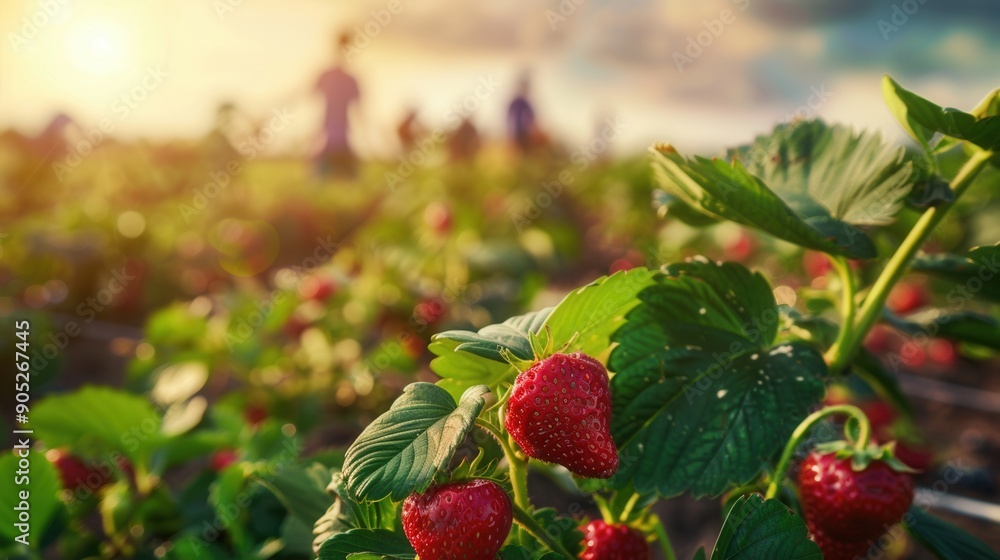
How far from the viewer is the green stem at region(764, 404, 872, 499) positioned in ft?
2.11

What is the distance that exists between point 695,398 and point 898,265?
0.81 ft

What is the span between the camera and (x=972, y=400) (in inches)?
103

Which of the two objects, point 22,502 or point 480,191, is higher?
point 22,502

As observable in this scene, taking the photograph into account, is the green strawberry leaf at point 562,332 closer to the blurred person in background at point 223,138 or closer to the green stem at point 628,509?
the green stem at point 628,509

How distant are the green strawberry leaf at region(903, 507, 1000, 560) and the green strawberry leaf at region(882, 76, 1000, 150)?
0.38 meters

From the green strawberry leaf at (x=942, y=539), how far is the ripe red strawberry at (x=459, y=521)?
48 cm

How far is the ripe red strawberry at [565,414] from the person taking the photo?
0.53 metres

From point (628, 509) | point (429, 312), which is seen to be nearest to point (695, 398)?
point (628, 509)

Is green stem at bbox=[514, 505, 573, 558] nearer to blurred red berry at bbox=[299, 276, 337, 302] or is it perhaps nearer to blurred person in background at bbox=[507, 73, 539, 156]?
blurred red berry at bbox=[299, 276, 337, 302]

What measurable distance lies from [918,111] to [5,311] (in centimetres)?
307

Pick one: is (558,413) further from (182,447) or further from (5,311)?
(5,311)

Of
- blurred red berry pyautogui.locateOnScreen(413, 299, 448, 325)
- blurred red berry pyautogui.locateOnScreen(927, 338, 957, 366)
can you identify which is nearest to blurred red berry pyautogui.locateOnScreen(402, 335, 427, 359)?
blurred red berry pyautogui.locateOnScreen(413, 299, 448, 325)

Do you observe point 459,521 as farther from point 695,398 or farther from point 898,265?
point 898,265

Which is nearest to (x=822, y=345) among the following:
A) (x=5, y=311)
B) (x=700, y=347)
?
(x=700, y=347)
